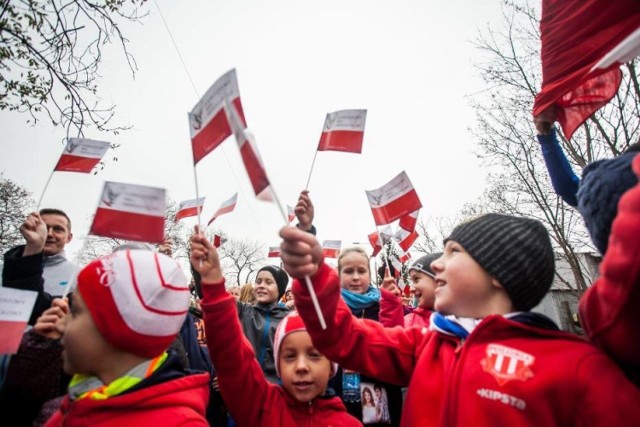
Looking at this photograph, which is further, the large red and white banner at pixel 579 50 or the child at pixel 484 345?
the large red and white banner at pixel 579 50

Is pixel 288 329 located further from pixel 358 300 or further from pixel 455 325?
pixel 358 300

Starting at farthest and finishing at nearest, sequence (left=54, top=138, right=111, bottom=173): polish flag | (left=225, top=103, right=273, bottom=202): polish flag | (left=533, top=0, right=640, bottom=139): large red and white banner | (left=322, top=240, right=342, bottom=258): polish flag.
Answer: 1. (left=322, top=240, right=342, bottom=258): polish flag
2. (left=54, top=138, right=111, bottom=173): polish flag
3. (left=533, top=0, right=640, bottom=139): large red and white banner
4. (left=225, top=103, right=273, bottom=202): polish flag

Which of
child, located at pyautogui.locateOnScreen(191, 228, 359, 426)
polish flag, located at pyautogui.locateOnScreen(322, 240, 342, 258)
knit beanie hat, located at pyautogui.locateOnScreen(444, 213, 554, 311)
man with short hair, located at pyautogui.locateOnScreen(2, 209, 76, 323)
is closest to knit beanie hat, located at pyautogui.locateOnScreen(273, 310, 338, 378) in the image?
child, located at pyautogui.locateOnScreen(191, 228, 359, 426)

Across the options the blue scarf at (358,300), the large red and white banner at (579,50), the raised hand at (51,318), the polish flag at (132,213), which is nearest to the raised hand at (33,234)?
the polish flag at (132,213)

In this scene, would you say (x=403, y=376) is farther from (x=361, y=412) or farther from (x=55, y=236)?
(x=55, y=236)

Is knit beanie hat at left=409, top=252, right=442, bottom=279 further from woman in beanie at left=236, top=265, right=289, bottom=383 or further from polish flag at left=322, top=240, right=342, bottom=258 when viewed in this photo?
polish flag at left=322, top=240, right=342, bottom=258

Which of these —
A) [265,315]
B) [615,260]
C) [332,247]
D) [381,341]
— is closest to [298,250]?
[381,341]

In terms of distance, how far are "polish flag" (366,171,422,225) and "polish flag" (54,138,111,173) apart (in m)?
2.53

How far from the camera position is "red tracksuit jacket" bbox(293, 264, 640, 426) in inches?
42.6

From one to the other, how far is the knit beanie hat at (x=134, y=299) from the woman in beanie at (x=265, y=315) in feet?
5.86

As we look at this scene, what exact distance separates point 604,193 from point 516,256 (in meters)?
→ 0.52

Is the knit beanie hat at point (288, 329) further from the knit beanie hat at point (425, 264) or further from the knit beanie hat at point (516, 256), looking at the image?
the knit beanie hat at point (425, 264)

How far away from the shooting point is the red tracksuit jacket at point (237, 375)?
5.73 ft

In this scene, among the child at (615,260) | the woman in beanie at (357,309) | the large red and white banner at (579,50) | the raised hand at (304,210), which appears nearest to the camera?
the child at (615,260)
